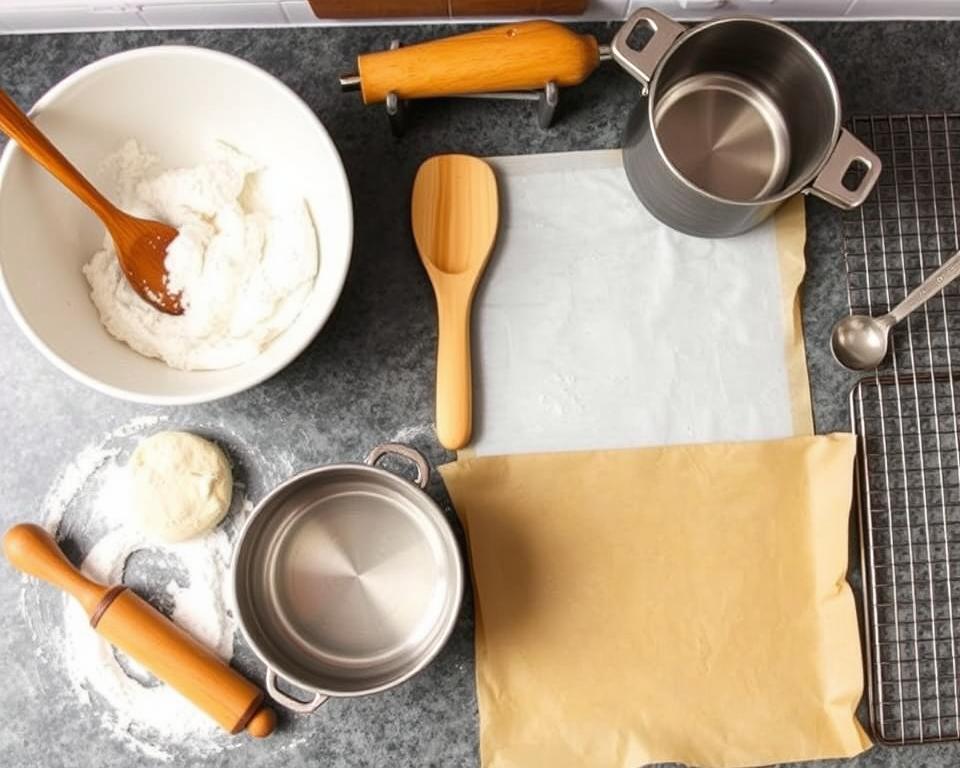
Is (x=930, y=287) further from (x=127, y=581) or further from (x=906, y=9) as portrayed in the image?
(x=127, y=581)

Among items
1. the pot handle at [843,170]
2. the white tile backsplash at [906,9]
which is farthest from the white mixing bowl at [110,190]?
the white tile backsplash at [906,9]

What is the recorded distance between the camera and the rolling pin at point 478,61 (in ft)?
2.19

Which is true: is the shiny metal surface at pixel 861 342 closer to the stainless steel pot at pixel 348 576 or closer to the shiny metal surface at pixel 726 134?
the shiny metal surface at pixel 726 134

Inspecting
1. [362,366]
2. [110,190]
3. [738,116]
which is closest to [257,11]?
[110,190]

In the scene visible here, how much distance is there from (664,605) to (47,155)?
56 centimetres

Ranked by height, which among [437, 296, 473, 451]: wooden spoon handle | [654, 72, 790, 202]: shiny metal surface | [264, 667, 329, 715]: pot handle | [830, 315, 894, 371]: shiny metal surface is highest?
[654, 72, 790, 202]: shiny metal surface

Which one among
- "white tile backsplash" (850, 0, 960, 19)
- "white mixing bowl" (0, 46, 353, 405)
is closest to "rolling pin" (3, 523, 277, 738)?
"white mixing bowl" (0, 46, 353, 405)

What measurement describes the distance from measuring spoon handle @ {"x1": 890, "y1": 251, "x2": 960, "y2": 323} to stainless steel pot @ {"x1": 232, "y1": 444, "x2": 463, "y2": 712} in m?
0.41

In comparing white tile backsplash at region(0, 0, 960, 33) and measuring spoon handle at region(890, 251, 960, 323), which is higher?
white tile backsplash at region(0, 0, 960, 33)

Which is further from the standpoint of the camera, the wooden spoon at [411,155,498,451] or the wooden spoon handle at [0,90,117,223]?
the wooden spoon at [411,155,498,451]

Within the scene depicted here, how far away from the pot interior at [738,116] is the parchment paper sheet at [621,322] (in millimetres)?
42

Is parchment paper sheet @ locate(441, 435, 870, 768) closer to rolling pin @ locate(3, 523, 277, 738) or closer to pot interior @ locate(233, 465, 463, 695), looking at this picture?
pot interior @ locate(233, 465, 463, 695)

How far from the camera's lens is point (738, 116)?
73 centimetres

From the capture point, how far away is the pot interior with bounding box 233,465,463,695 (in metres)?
0.67
